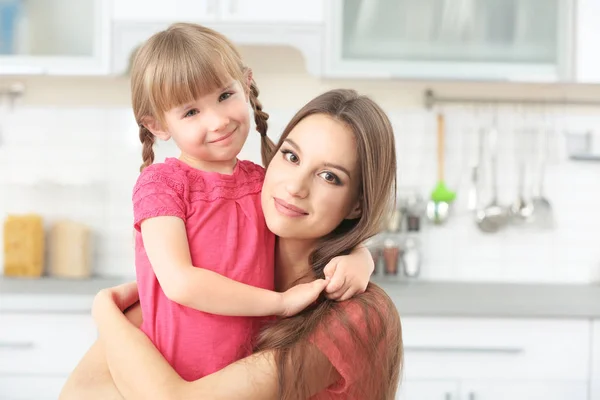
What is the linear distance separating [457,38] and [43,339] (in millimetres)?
1616

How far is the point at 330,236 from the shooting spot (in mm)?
1164

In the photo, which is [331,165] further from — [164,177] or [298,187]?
[164,177]

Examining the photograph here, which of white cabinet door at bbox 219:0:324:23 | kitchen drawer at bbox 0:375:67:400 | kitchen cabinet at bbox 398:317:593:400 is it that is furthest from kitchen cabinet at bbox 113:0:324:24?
kitchen drawer at bbox 0:375:67:400

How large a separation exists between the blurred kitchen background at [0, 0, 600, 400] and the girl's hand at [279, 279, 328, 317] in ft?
4.48

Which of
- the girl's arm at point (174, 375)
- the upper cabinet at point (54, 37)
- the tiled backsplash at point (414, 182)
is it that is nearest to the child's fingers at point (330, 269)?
the girl's arm at point (174, 375)

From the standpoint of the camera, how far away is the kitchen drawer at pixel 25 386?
2.39m

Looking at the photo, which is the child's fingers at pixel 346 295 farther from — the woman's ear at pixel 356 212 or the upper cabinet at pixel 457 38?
the upper cabinet at pixel 457 38

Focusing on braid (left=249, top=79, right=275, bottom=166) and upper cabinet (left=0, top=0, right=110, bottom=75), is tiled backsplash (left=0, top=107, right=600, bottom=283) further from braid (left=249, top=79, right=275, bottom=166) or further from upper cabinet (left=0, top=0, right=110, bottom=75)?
braid (left=249, top=79, right=275, bottom=166)

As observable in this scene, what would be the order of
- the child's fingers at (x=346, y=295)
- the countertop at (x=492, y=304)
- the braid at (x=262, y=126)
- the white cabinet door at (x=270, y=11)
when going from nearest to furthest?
the child's fingers at (x=346, y=295), the braid at (x=262, y=126), the countertop at (x=492, y=304), the white cabinet door at (x=270, y=11)

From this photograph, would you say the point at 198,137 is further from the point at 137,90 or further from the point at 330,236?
the point at 330,236

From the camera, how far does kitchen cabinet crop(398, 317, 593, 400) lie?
239 cm

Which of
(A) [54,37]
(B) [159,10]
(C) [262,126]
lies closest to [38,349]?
(A) [54,37]

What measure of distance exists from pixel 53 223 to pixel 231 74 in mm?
2009

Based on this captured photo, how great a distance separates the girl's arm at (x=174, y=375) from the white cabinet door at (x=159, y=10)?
165cm
